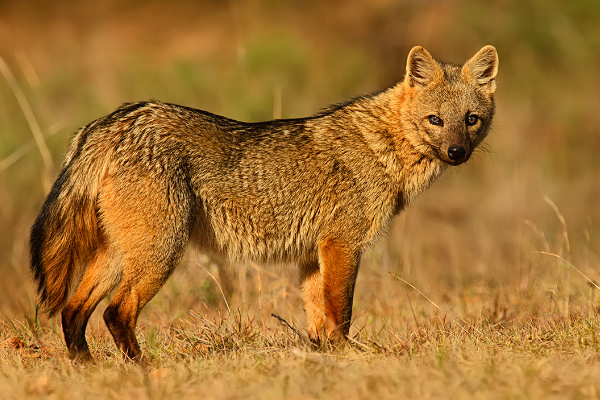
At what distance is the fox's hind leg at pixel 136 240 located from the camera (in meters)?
5.04

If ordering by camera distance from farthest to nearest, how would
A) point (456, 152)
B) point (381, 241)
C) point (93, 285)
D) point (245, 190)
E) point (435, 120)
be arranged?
point (381, 241) < point (435, 120) < point (456, 152) < point (245, 190) < point (93, 285)

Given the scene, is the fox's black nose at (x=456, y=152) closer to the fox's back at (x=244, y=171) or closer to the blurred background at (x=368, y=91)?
the fox's back at (x=244, y=171)

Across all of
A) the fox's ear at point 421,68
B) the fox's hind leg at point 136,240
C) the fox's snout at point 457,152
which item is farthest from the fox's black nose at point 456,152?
the fox's hind leg at point 136,240

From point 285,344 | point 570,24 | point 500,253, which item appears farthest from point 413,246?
point 570,24

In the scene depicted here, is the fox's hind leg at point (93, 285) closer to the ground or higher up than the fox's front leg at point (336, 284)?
higher up

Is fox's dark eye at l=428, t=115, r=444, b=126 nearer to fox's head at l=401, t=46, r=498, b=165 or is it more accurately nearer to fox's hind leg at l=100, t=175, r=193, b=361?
fox's head at l=401, t=46, r=498, b=165

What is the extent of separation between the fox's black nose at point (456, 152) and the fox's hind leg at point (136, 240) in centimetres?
226

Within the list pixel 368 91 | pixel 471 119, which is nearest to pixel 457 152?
pixel 471 119

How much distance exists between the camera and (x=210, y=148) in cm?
548

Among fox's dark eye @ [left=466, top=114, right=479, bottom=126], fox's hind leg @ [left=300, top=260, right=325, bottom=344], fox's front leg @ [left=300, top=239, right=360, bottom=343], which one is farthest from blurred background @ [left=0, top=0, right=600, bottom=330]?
fox's dark eye @ [left=466, top=114, right=479, bottom=126]

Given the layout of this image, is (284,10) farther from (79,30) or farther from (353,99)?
(353,99)

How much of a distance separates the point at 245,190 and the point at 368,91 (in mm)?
13585

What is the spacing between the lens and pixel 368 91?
736 inches

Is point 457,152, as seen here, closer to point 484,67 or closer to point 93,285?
point 484,67
